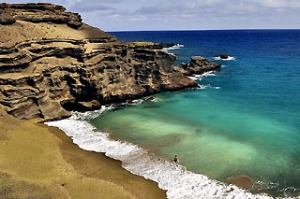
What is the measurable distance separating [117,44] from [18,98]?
81.5ft

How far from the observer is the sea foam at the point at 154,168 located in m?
33.5

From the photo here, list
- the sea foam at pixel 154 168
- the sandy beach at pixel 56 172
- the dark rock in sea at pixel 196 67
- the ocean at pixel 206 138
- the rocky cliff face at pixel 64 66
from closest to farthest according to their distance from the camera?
the sandy beach at pixel 56 172 → the sea foam at pixel 154 168 → the ocean at pixel 206 138 → the rocky cliff face at pixel 64 66 → the dark rock in sea at pixel 196 67

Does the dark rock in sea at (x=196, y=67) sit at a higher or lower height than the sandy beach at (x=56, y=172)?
higher

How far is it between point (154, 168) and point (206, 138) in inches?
439

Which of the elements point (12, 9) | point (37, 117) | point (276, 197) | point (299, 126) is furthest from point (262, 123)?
point (12, 9)

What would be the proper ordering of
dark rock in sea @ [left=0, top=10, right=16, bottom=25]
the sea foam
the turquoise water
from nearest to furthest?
the sea foam
the turquoise water
dark rock in sea @ [left=0, top=10, right=16, bottom=25]

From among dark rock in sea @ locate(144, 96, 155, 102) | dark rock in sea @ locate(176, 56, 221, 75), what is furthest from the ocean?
dark rock in sea @ locate(176, 56, 221, 75)

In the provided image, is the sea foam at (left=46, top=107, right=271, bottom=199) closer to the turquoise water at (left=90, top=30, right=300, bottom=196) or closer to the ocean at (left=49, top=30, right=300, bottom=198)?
the ocean at (left=49, top=30, right=300, bottom=198)

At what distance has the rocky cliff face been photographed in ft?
170

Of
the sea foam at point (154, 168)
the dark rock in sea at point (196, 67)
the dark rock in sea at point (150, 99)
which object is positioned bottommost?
the sea foam at point (154, 168)

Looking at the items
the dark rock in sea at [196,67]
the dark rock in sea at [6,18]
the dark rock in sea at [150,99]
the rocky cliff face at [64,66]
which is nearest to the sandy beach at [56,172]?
the rocky cliff face at [64,66]

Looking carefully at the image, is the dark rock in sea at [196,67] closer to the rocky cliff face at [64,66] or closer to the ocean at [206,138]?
the rocky cliff face at [64,66]

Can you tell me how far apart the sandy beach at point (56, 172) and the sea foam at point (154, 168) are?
1275 millimetres

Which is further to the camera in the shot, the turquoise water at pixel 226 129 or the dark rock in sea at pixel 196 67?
the dark rock in sea at pixel 196 67
